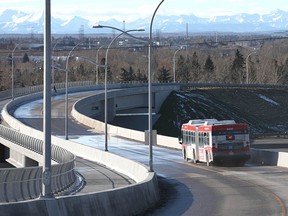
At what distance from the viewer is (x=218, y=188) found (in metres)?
33.4

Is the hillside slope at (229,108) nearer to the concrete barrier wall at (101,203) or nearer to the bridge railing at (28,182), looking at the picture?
the bridge railing at (28,182)

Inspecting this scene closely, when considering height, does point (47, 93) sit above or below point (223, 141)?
above

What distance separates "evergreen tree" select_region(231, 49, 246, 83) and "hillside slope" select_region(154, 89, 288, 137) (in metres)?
35.7

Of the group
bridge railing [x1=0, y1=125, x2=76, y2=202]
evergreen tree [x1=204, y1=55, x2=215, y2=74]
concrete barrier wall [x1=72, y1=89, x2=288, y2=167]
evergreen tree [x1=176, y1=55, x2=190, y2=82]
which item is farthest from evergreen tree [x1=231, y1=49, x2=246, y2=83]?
bridge railing [x1=0, y1=125, x2=76, y2=202]

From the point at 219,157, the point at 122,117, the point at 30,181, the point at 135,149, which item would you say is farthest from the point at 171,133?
the point at 30,181

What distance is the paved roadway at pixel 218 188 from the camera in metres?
26.3

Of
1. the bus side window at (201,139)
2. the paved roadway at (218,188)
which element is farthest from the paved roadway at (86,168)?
the bus side window at (201,139)

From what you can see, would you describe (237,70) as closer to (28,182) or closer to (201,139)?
(201,139)

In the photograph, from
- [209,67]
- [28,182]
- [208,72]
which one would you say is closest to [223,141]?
[28,182]

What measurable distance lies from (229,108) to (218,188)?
99846 millimetres

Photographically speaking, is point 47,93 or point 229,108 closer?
point 47,93

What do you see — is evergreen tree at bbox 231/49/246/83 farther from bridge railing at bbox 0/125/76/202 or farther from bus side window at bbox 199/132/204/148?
bridge railing at bbox 0/125/76/202

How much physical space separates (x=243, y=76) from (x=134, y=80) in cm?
2745

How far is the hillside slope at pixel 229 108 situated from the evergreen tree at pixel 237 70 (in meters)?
35.7
